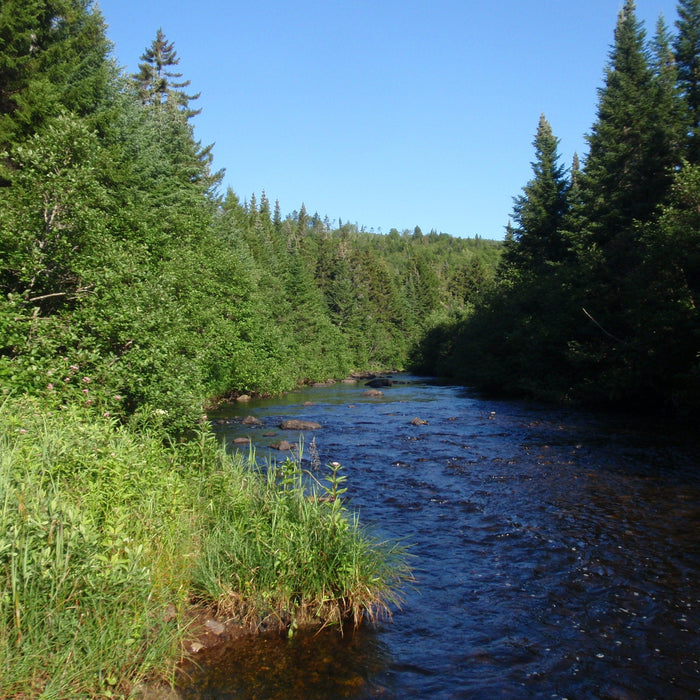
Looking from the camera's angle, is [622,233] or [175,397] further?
[622,233]

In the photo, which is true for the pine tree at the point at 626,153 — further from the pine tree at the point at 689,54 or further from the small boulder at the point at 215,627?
the small boulder at the point at 215,627

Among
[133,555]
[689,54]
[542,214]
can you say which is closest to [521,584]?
[133,555]

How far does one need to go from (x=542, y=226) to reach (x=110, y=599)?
43.8 meters

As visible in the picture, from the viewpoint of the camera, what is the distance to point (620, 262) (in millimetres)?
27391

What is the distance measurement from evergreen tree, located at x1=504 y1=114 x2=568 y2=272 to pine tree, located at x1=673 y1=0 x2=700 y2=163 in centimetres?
1295

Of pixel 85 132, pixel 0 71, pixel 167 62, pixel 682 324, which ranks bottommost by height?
pixel 682 324

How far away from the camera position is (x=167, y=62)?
49531 mm

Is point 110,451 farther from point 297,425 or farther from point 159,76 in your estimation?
point 159,76

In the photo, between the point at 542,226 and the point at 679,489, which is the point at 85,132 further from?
the point at 542,226

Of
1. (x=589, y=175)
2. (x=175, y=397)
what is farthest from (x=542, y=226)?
(x=175, y=397)

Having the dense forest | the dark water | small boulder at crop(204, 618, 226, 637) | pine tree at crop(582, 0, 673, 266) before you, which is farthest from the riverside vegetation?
pine tree at crop(582, 0, 673, 266)

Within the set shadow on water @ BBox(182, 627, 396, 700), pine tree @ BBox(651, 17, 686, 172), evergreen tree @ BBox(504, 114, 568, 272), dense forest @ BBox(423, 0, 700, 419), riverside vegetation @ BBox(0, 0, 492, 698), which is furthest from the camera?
evergreen tree @ BBox(504, 114, 568, 272)

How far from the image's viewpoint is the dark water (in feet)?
17.6

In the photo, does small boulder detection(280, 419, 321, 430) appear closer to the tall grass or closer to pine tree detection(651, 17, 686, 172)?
the tall grass
